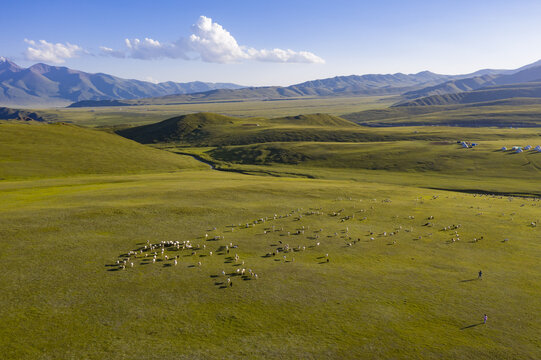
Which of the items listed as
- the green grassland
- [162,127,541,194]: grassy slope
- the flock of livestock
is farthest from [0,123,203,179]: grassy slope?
the flock of livestock

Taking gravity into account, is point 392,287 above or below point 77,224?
below

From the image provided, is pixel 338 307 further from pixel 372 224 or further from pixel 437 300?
pixel 372 224

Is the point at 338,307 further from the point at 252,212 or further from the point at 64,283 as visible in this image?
the point at 252,212

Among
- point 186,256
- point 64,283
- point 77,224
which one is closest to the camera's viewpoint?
point 64,283

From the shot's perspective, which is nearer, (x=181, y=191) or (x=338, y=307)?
(x=338, y=307)

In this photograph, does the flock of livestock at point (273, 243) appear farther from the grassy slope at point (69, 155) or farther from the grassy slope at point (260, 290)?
the grassy slope at point (69, 155)

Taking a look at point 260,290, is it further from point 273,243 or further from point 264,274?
point 273,243

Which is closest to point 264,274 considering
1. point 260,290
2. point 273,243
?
point 260,290

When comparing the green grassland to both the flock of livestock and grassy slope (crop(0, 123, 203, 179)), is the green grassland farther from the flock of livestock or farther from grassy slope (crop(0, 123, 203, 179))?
grassy slope (crop(0, 123, 203, 179))

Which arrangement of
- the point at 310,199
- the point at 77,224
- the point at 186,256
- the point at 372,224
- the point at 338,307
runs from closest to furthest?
the point at 338,307, the point at 186,256, the point at 77,224, the point at 372,224, the point at 310,199

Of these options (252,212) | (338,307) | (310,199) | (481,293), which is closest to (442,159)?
(310,199)
